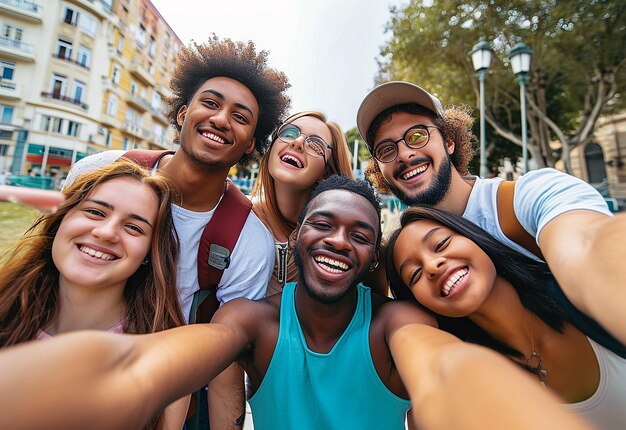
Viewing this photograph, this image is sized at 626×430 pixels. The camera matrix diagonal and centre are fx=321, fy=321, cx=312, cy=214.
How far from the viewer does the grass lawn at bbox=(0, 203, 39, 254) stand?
2.19 meters

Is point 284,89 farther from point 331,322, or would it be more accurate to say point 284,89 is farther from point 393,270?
point 331,322

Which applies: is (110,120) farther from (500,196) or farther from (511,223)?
(511,223)

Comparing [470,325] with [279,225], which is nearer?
[470,325]

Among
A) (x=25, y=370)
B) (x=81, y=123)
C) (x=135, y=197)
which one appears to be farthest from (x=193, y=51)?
(x=81, y=123)

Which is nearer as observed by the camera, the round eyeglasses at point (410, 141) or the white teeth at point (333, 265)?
the white teeth at point (333, 265)

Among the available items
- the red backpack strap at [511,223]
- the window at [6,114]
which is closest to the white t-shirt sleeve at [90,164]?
the red backpack strap at [511,223]

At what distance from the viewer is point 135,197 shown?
204 cm

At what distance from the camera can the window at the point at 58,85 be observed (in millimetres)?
20750

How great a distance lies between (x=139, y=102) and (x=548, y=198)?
1509 inches

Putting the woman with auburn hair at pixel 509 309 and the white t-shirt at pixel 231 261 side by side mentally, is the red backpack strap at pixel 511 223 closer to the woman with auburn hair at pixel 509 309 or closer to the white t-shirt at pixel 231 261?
the woman with auburn hair at pixel 509 309

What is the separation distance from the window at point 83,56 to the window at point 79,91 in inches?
55.2

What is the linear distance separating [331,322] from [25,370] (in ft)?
4.67

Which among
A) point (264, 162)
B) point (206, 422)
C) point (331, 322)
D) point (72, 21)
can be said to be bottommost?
point (206, 422)

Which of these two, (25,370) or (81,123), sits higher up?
(81,123)
